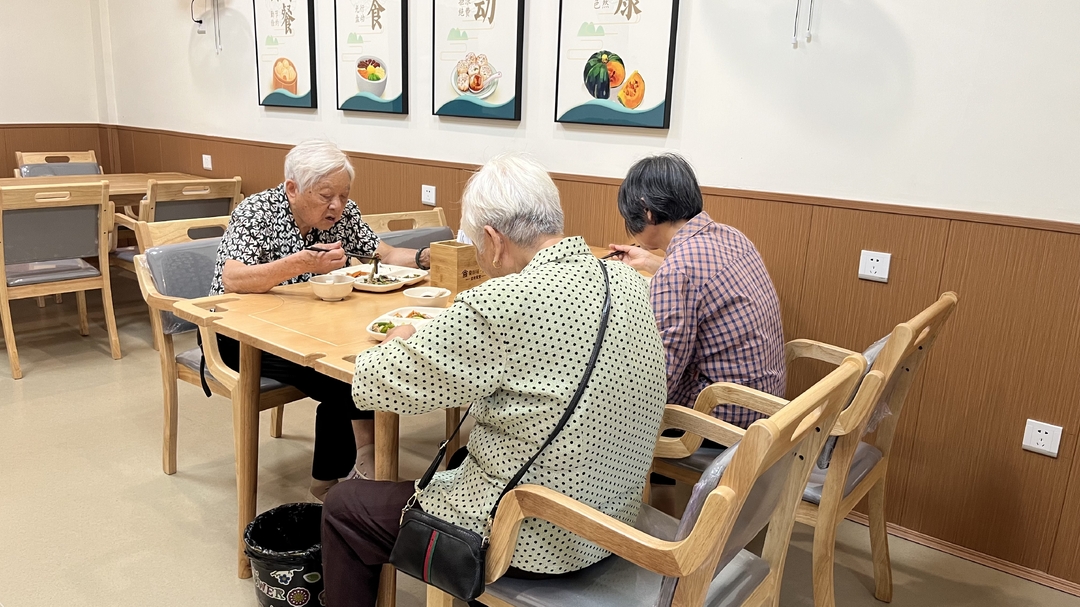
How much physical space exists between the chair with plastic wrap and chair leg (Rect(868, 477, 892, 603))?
3.10 meters

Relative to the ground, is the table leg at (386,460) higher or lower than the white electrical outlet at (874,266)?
lower

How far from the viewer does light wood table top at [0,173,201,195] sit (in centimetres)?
435

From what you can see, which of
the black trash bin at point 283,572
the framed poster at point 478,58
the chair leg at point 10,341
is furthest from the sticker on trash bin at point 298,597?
the chair leg at point 10,341

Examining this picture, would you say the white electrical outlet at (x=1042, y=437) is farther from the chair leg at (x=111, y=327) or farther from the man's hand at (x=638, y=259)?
the chair leg at (x=111, y=327)

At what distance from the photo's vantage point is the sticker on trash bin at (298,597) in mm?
1868

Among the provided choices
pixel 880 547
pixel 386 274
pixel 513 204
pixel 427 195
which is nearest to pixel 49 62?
pixel 427 195

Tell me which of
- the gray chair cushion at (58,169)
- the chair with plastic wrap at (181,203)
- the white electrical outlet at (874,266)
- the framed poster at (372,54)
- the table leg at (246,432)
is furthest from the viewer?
the gray chair cushion at (58,169)

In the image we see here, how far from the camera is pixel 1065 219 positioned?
2.19m

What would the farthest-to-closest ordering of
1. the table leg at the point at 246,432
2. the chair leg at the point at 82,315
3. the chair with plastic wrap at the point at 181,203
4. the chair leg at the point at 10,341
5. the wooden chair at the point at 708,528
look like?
the chair leg at the point at 82,315, the chair with plastic wrap at the point at 181,203, the chair leg at the point at 10,341, the table leg at the point at 246,432, the wooden chair at the point at 708,528

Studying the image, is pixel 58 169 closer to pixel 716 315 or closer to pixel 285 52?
pixel 285 52

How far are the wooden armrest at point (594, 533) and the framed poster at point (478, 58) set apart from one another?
7.70 feet

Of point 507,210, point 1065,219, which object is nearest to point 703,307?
point 507,210

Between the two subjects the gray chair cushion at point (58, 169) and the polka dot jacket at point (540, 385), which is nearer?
the polka dot jacket at point (540, 385)

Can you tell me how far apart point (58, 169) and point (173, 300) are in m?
3.56
